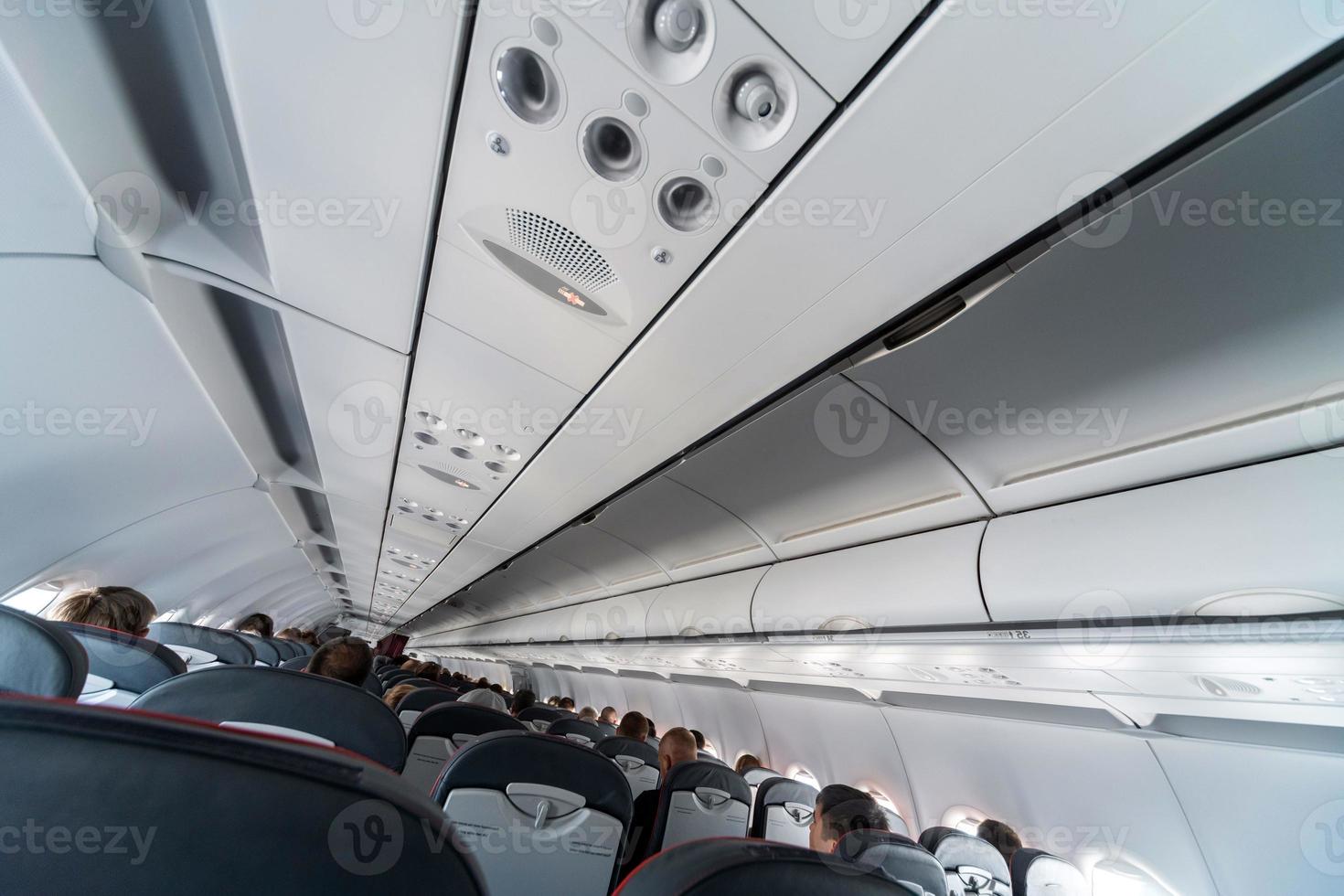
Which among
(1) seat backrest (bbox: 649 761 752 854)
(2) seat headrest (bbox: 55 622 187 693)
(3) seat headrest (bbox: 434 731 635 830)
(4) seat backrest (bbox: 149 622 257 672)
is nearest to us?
(3) seat headrest (bbox: 434 731 635 830)

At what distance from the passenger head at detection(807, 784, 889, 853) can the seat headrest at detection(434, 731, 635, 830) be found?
1.76m

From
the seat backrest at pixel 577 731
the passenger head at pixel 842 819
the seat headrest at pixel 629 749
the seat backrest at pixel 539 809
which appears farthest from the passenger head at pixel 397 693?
the passenger head at pixel 842 819

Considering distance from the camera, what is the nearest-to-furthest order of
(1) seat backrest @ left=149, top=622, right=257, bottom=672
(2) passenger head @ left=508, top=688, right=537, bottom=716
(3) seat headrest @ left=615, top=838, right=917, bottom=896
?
(3) seat headrest @ left=615, top=838, right=917, bottom=896 → (1) seat backrest @ left=149, top=622, right=257, bottom=672 → (2) passenger head @ left=508, top=688, right=537, bottom=716

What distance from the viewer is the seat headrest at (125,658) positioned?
2.90 meters

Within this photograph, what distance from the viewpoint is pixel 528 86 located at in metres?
1.56

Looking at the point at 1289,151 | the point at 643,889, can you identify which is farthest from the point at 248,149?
the point at 1289,151

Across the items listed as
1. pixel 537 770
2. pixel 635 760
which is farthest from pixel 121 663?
pixel 635 760

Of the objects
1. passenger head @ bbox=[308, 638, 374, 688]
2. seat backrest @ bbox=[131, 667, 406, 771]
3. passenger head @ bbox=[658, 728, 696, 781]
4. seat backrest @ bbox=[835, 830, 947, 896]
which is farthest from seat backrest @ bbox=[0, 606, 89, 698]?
passenger head @ bbox=[658, 728, 696, 781]

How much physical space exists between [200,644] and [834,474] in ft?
22.2

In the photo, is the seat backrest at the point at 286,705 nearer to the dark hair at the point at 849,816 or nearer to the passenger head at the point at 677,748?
the dark hair at the point at 849,816

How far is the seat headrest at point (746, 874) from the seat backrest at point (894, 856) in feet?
7.35

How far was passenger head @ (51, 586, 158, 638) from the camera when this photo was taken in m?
4.00

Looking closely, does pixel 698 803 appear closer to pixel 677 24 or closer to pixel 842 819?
pixel 842 819

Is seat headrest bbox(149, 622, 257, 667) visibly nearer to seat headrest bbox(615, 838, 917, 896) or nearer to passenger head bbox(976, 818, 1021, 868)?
seat headrest bbox(615, 838, 917, 896)
